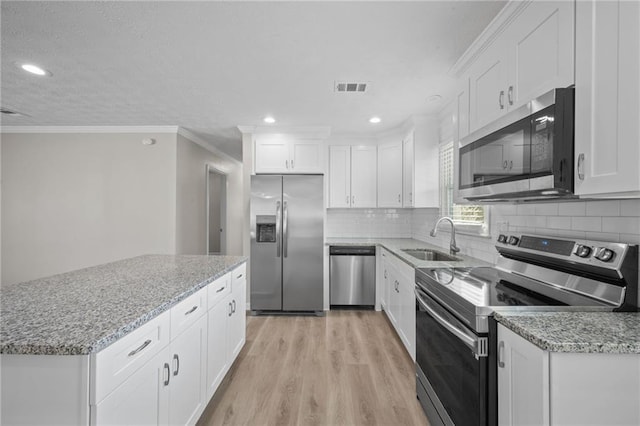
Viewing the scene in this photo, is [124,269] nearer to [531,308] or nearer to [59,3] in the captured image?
[59,3]

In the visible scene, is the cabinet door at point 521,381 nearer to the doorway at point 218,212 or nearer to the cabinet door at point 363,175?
the cabinet door at point 363,175

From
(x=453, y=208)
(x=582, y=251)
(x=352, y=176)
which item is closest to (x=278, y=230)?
(x=352, y=176)

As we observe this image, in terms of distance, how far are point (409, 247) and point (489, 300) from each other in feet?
7.00

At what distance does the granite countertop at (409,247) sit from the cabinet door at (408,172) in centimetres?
51

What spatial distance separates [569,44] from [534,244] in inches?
40.0

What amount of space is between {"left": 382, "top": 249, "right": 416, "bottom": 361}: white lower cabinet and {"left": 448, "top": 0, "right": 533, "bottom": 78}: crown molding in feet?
5.03

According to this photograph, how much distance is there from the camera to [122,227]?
405 centimetres

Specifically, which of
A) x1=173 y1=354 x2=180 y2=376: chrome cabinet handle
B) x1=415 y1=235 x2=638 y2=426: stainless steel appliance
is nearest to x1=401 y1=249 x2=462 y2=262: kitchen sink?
x1=415 y1=235 x2=638 y2=426: stainless steel appliance

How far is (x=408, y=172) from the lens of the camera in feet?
12.3

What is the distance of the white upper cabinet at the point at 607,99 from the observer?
954 mm

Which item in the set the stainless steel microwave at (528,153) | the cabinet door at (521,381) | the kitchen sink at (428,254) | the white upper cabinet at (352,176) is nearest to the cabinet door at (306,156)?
the white upper cabinet at (352,176)

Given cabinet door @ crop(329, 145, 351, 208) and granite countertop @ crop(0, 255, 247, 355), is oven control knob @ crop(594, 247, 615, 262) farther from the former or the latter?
cabinet door @ crop(329, 145, 351, 208)

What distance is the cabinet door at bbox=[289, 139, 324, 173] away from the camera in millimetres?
3910

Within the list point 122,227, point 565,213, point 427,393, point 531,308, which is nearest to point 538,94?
point 565,213
